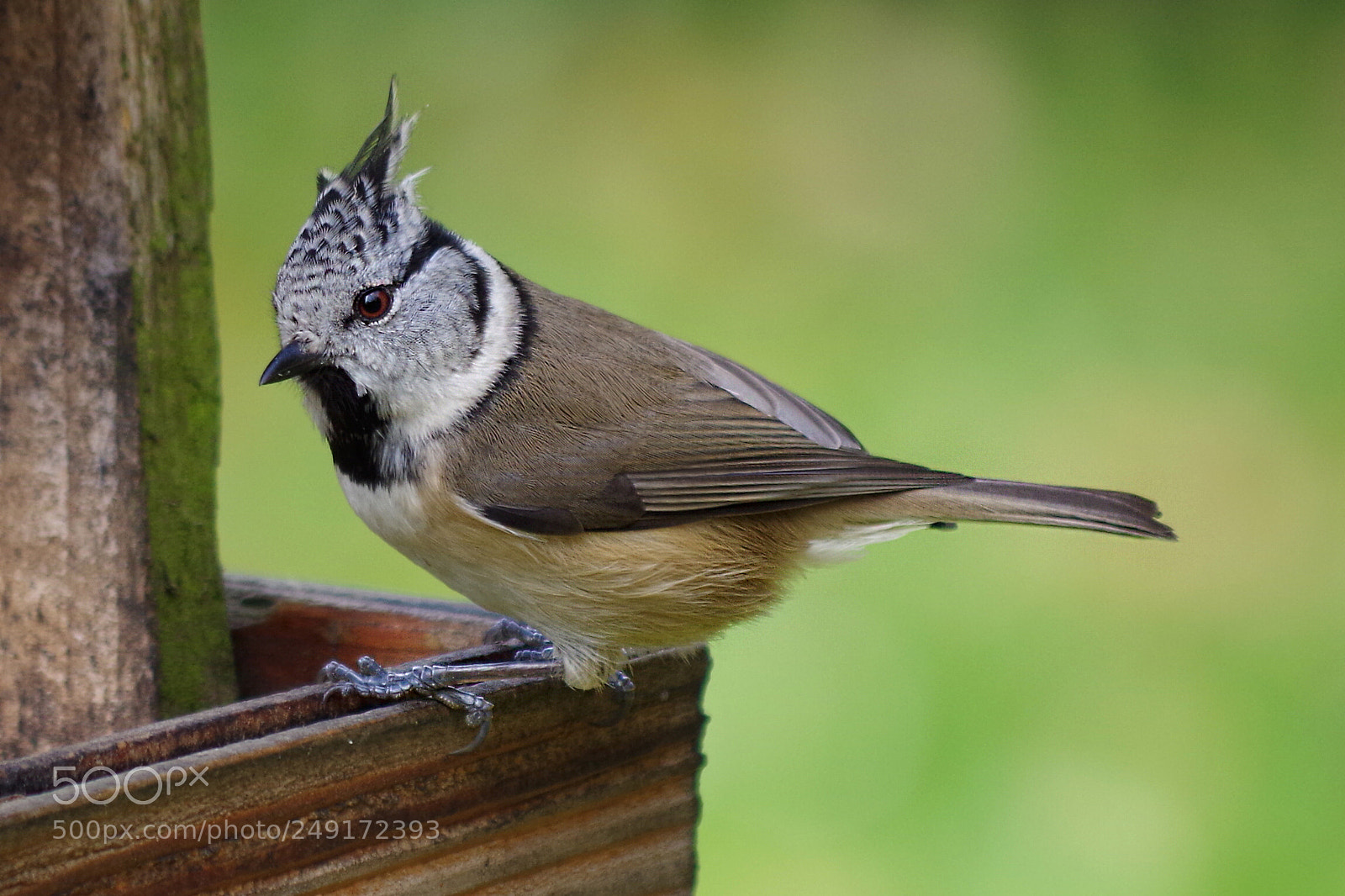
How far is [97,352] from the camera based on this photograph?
8.47 feet

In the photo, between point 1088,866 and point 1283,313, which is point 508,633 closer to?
point 1088,866

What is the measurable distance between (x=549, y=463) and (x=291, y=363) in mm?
480

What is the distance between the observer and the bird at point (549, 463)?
266cm

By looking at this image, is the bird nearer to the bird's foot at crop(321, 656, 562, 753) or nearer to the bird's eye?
the bird's eye

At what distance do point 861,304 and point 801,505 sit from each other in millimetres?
2622

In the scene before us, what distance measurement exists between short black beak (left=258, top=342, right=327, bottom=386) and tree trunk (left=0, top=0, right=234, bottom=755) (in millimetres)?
167

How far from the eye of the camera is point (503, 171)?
5.62 m

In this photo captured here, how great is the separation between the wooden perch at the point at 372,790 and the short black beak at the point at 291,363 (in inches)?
17.5

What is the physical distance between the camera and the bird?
8.72 ft

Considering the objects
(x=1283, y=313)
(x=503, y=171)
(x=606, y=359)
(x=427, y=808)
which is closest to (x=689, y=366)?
(x=606, y=359)

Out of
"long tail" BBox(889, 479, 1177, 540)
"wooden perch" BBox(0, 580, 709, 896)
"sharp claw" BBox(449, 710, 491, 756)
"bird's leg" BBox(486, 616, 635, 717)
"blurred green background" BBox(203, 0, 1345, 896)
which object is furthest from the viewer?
"blurred green background" BBox(203, 0, 1345, 896)

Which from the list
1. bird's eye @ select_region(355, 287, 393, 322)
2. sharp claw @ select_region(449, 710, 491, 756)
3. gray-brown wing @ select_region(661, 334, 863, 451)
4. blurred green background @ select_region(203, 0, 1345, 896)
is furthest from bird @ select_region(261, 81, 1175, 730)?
blurred green background @ select_region(203, 0, 1345, 896)

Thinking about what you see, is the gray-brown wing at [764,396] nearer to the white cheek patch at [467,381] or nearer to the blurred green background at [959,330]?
the white cheek patch at [467,381]

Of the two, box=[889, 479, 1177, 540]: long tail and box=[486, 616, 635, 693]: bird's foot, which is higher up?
box=[889, 479, 1177, 540]: long tail
